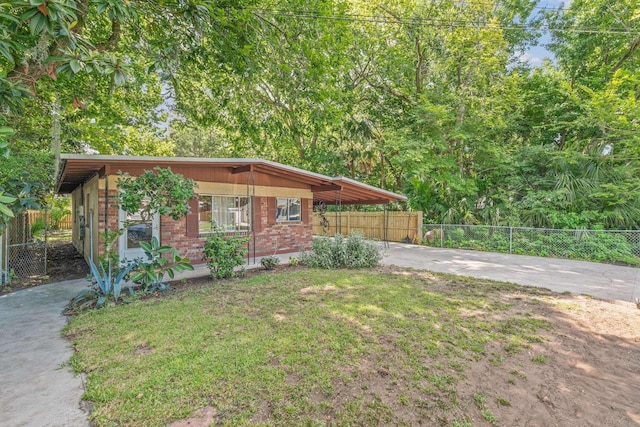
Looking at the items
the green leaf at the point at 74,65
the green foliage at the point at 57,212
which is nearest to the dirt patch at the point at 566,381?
the green leaf at the point at 74,65

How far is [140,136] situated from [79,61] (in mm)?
15630

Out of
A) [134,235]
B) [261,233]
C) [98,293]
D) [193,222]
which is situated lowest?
[98,293]

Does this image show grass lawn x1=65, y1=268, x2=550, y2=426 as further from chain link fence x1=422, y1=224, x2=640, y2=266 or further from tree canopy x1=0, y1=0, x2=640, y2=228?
chain link fence x1=422, y1=224, x2=640, y2=266

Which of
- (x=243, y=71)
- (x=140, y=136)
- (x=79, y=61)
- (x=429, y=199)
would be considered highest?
(x=140, y=136)

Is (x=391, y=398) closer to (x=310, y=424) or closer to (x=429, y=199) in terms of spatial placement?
(x=310, y=424)

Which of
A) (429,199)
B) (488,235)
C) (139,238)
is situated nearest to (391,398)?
(139,238)

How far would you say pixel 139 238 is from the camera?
26.5 ft

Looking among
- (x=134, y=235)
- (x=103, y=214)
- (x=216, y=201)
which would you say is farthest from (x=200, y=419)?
(x=216, y=201)

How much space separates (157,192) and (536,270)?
940cm

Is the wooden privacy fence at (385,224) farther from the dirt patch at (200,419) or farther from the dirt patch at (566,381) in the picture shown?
the dirt patch at (200,419)

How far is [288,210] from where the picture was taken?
37.0ft

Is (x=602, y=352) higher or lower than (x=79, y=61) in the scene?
lower

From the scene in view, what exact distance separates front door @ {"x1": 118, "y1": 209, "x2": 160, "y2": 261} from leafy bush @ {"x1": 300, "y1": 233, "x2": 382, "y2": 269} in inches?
165

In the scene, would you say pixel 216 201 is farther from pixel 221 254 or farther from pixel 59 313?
pixel 59 313
